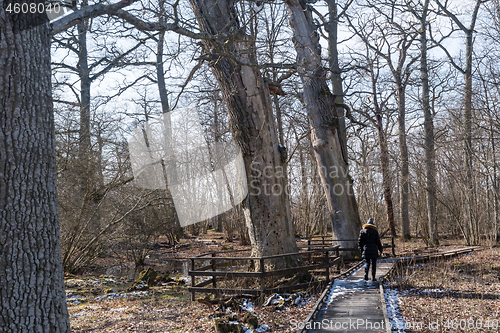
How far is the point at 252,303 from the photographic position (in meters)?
8.43

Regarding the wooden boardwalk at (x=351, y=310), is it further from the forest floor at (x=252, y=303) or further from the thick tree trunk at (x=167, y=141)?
the thick tree trunk at (x=167, y=141)

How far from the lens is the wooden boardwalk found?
6086 mm

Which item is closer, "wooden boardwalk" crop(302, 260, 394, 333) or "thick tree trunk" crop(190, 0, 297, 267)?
"wooden boardwalk" crop(302, 260, 394, 333)

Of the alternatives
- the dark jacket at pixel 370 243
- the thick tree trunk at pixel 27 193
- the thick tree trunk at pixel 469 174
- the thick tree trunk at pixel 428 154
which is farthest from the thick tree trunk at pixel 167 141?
the thick tree trunk at pixel 27 193

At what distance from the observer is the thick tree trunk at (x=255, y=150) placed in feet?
32.6

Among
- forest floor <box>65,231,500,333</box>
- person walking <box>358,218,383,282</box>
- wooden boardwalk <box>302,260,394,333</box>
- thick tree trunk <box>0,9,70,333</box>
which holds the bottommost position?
forest floor <box>65,231,500,333</box>

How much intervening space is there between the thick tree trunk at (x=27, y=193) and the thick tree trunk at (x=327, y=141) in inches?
429

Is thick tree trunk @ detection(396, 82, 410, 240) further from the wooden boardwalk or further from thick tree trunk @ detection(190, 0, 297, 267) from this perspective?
thick tree trunk @ detection(190, 0, 297, 267)

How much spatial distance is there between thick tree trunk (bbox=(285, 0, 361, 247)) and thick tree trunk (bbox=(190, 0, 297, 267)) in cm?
437

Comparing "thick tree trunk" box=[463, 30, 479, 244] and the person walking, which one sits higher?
"thick tree trunk" box=[463, 30, 479, 244]

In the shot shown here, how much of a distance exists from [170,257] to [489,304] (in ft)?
45.9

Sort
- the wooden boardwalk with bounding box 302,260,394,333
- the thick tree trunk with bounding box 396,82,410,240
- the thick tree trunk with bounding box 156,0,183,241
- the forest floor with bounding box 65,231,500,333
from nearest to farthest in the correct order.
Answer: the wooden boardwalk with bounding box 302,260,394,333 → the forest floor with bounding box 65,231,500,333 → the thick tree trunk with bounding box 156,0,183,241 → the thick tree trunk with bounding box 396,82,410,240

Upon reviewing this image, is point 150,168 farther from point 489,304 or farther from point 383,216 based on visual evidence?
point 383,216

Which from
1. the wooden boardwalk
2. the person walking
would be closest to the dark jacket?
the person walking
